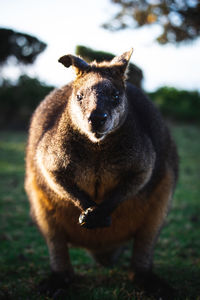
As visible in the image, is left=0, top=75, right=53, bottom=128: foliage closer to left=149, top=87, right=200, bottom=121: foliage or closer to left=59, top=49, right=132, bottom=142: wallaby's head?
left=149, top=87, right=200, bottom=121: foliage

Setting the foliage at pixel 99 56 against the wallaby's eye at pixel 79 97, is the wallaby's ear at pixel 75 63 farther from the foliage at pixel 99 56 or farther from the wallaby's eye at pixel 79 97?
the foliage at pixel 99 56

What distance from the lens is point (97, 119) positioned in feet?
9.01

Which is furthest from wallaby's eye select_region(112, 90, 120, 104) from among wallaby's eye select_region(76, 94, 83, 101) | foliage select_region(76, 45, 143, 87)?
foliage select_region(76, 45, 143, 87)

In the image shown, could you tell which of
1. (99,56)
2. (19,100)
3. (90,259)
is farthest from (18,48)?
(90,259)

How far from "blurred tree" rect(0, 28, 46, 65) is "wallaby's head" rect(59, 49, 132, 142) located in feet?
31.4

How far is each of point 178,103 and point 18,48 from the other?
8.83 m

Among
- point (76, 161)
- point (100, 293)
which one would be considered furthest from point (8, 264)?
point (76, 161)

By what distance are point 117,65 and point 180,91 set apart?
16.4 meters

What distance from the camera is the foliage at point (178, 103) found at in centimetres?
1725

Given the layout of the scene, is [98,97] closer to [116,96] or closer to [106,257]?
[116,96]

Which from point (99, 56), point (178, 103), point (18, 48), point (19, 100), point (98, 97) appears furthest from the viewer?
point (178, 103)

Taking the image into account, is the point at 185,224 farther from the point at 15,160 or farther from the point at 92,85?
the point at 15,160

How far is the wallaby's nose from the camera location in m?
2.74

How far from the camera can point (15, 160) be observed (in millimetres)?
10711
